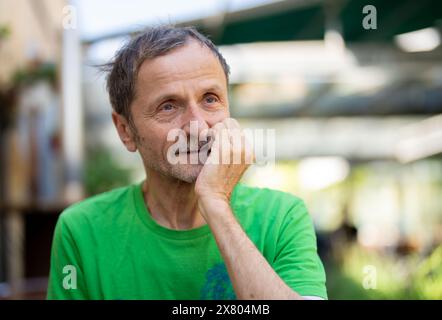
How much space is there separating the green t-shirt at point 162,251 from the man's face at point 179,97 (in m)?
Result: 0.18

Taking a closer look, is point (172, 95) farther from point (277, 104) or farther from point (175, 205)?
point (277, 104)

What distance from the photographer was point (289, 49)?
8.89 m

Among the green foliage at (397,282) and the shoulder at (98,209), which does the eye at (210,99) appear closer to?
the shoulder at (98,209)

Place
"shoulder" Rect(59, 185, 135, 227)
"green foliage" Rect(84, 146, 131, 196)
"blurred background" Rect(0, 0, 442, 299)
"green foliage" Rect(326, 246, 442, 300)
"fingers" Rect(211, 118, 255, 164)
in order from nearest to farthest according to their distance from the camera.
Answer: "fingers" Rect(211, 118, 255, 164), "shoulder" Rect(59, 185, 135, 227), "green foliage" Rect(326, 246, 442, 300), "blurred background" Rect(0, 0, 442, 299), "green foliage" Rect(84, 146, 131, 196)

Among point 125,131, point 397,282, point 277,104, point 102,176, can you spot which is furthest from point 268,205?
point 277,104

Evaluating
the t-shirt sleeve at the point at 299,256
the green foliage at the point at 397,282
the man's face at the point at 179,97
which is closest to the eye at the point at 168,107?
the man's face at the point at 179,97

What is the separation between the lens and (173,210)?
1.76 m

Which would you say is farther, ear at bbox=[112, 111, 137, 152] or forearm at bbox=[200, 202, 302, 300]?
ear at bbox=[112, 111, 137, 152]

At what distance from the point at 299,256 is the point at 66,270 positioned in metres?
0.65

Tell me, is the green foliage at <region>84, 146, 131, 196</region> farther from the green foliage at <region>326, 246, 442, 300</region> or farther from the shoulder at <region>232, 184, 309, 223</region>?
the shoulder at <region>232, 184, 309, 223</region>

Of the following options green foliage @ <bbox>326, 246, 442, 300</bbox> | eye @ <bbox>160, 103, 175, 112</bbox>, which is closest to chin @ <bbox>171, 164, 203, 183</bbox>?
eye @ <bbox>160, 103, 175, 112</bbox>

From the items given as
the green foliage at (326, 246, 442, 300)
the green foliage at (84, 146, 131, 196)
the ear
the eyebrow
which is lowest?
the green foliage at (326, 246, 442, 300)

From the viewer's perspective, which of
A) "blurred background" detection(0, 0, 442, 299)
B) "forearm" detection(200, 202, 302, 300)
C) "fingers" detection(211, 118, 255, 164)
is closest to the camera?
"forearm" detection(200, 202, 302, 300)

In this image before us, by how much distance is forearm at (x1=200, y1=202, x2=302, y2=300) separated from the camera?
1354 mm
